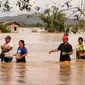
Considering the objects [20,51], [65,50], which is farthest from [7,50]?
[65,50]

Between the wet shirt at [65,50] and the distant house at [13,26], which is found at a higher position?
the distant house at [13,26]

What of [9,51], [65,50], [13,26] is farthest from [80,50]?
[13,26]

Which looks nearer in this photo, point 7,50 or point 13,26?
point 7,50

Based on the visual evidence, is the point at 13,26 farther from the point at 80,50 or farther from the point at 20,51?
the point at 20,51

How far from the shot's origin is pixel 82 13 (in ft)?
35.7

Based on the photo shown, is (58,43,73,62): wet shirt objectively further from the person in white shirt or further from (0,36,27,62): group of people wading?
the person in white shirt

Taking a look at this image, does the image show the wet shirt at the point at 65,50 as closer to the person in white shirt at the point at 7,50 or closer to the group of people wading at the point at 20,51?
the group of people wading at the point at 20,51

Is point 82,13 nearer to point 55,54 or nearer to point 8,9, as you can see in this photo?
point 8,9

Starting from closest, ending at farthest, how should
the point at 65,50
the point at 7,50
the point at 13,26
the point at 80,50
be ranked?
the point at 7,50 → the point at 65,50 → the point at 80,50 → the point at 13,26

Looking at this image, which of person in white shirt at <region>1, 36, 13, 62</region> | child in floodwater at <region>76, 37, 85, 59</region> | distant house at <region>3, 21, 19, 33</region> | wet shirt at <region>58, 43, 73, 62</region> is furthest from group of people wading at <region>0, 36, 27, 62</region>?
distant house at <region>3, 21, 19, 33</region>

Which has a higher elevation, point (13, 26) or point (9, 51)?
point (13, 26)

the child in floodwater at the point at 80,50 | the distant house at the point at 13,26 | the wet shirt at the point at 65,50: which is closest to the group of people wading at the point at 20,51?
the wet shirt at the point at 65,50

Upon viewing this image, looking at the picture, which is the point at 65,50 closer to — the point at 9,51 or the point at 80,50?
the point at 80,50

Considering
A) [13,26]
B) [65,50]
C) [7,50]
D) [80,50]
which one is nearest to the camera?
[7,50]
